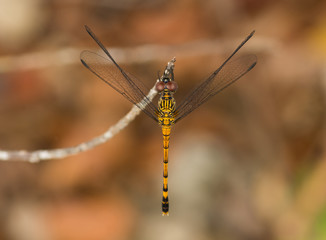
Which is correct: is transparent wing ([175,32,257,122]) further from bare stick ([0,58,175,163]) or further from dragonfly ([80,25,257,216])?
bare stick ([0,58,175,163])

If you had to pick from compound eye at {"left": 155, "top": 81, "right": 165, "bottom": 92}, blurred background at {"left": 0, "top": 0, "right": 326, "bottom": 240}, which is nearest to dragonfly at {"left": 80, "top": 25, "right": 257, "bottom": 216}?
compound eye at {"left": 155, "top": 81, "right": 165, "bottom": 92}

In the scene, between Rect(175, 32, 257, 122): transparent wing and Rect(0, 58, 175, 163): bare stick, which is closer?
Rect(0, 58, 175, 163): bare stick

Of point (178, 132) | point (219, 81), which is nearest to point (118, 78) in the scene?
point (219, 81)

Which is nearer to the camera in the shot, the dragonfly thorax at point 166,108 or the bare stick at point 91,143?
the bare stick at point 91,143

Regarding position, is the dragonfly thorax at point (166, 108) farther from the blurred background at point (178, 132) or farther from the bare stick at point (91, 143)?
the blurred background at point (178, 132)

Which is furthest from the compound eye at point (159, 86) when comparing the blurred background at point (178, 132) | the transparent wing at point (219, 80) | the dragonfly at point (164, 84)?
the blurred background at point (178, 132)

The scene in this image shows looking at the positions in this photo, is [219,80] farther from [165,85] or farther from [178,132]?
[178,132]
